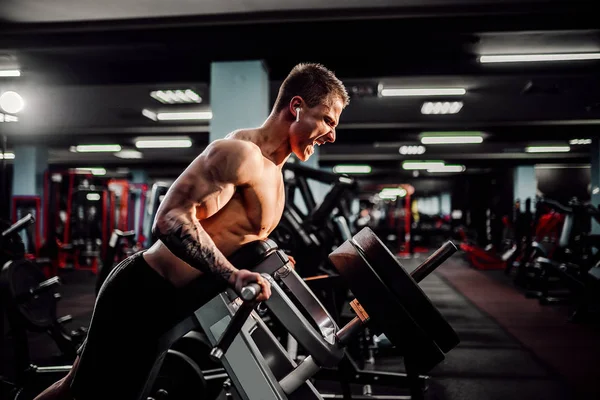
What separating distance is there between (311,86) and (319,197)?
7769 millimetres

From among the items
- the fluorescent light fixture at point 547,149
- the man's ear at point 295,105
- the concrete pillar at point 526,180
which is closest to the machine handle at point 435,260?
the man's ear at point 295,105

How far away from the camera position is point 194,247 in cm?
110

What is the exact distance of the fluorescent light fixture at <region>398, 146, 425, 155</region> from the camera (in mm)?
9977

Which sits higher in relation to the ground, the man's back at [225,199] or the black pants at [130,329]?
the man's back at [225,199]

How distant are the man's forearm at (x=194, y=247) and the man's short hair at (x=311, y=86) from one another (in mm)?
454

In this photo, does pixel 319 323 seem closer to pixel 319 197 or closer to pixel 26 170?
pixel 319 197

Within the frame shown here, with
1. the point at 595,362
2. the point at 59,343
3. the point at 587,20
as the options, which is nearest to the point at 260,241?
the point at 59,343

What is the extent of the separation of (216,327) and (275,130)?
0.59 m

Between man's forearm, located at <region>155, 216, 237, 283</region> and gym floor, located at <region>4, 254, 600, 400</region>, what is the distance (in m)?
1.76

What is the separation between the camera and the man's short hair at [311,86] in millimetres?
1271

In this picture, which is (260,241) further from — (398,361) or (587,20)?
(587,20)

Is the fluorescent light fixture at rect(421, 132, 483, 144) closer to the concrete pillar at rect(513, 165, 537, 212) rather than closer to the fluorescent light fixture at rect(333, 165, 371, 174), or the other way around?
the fluorescent light fixture at rect(333, 165, 371, 174)

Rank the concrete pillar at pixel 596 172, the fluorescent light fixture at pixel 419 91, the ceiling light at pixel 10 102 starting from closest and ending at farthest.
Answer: the ceiling light at pixel 10 102
the fluorescent light fixture at pixel 419 91
the concrete pillar at pixel 596 172

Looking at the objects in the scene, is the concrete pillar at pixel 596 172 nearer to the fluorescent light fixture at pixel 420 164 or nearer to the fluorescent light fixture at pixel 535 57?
the fluorescent light fixture at pixel 420 164
